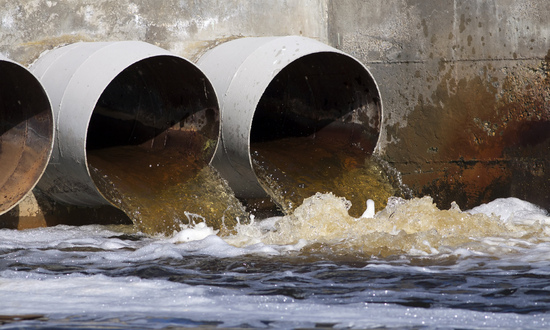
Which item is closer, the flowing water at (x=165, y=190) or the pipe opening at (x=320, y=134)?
the flowing water at (x=165, y=190)

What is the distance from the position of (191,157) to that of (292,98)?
145 cm

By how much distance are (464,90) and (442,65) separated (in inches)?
11.7

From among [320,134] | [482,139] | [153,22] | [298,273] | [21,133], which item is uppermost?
[153,22]

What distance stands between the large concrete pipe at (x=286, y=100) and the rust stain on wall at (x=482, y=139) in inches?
21.8

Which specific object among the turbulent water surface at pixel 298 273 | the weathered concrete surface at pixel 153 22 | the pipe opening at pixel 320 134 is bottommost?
the turbulent water surface at pixel 298 273

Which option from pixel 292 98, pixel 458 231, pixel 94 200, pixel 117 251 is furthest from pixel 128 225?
pixel 458 231

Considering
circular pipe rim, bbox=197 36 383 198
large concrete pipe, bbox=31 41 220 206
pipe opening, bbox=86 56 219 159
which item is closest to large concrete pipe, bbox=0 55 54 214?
large concrete pipe, bbox=31 41 220 206

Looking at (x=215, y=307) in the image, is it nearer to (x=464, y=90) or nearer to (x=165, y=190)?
(x=165, y=190)

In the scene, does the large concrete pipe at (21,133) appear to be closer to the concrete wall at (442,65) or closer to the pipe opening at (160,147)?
the pipe opening at (160,147)

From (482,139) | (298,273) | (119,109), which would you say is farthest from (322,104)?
(298,273)

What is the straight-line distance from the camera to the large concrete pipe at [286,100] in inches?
237

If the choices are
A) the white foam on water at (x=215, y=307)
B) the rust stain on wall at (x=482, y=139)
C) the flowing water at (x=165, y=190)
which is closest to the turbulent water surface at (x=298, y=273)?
Answer: the white foam on water at (x=215, y=307)

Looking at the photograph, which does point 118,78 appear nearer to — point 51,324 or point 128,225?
point 128,225

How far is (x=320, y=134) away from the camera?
7152mm
